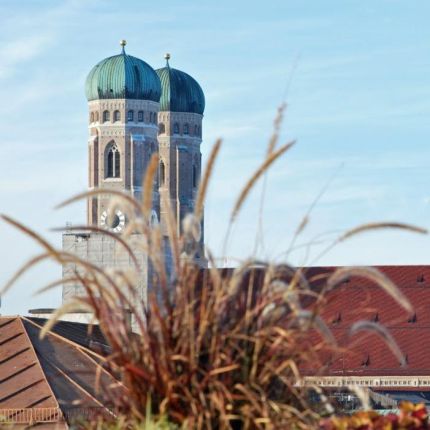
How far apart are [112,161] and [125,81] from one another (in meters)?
5.82

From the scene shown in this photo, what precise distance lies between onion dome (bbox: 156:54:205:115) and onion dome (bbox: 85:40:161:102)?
7.92 metres

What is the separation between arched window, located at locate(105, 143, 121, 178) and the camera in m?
115

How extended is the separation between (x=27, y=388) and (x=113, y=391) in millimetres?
40443

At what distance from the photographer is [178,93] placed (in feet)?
417

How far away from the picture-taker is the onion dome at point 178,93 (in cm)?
12706

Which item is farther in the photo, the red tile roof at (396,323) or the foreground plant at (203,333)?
the red tile roof at (396,323)

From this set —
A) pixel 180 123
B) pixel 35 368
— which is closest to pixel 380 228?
pixel 35 368

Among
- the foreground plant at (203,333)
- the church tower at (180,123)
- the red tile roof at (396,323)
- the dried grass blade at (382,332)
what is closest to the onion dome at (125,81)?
the church tower at (180,123)

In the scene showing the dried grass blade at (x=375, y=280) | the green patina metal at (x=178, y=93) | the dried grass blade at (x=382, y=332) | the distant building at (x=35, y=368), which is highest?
the green patina metal at (x=178, y=93)

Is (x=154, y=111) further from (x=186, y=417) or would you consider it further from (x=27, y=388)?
(x=186, y=417)

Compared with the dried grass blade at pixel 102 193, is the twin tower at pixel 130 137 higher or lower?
higher

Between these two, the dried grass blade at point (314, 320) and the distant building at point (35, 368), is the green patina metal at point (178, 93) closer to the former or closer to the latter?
the distant building at point (35, 368)

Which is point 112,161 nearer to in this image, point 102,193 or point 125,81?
point 125,81

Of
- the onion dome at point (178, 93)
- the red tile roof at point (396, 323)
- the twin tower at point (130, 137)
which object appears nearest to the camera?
the red tile roof at point (396, 323)
